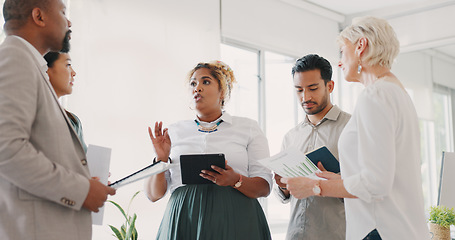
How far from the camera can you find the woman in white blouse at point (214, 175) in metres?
2.05

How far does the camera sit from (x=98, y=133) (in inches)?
140

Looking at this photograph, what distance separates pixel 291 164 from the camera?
1.88m

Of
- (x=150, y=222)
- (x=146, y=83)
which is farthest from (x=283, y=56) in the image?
(x=150, y=222)

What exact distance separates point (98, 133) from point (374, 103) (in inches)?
98.2

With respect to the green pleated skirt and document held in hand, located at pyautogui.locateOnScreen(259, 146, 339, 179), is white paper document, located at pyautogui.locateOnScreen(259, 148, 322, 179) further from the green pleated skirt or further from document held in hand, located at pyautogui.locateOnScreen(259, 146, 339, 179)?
the green pleated skirt

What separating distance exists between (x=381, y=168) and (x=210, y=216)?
2.69 feet

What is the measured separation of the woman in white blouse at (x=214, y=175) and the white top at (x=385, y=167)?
576 mm

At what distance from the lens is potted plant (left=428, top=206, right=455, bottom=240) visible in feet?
8.18

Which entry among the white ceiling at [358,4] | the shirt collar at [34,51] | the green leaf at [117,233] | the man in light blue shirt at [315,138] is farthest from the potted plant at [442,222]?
the white ceiling at [358,4]

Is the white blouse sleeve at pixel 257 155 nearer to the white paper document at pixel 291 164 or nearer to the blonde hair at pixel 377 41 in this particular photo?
the white paper document at pixel 291 164

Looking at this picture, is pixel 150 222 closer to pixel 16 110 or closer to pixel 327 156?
pixel 327 156

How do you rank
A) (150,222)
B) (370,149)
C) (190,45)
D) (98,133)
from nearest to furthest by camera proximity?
(370,149), (98,133), (150,222), (190,45)

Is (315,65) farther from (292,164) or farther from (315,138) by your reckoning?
(292,164)

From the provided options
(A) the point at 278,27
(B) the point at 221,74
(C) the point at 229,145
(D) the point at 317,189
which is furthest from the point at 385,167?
(A) the point at 278,27
